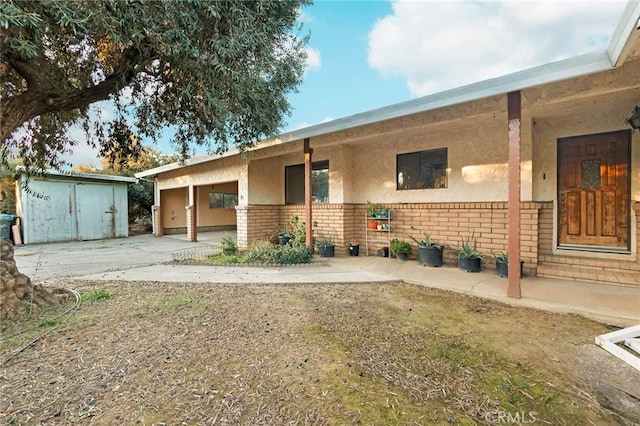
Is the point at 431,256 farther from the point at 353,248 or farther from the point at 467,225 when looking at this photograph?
the point at 353,248

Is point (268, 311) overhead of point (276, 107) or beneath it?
Result: beneath

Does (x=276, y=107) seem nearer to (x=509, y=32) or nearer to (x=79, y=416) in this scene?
(x=79, y=416)

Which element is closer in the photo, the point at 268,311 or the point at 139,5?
the point at 139,5

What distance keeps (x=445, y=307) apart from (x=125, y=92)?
6.00 meters

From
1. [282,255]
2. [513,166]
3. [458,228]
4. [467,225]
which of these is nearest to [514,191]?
[513,166]

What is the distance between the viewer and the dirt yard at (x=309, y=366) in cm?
194

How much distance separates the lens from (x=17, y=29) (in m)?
2.66

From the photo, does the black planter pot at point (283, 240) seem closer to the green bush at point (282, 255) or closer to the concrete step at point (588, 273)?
the green bush at point (282, 255)

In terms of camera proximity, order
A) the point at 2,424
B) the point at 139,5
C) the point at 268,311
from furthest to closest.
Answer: the point at 268,311 → the point at 139,5 → the point at 2,424

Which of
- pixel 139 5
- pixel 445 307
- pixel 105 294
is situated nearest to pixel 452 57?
pixel 445 307

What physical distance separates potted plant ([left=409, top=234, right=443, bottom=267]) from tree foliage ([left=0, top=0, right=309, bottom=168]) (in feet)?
12.8

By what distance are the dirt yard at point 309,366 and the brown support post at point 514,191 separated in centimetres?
46

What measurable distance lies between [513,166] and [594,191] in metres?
2.49

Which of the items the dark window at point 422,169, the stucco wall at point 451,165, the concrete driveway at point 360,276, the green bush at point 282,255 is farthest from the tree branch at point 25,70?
the dark window at point 422,169
